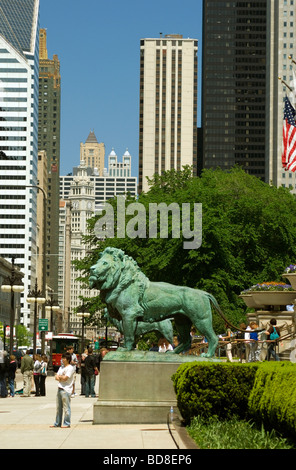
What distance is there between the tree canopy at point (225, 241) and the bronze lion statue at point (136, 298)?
2535 cm

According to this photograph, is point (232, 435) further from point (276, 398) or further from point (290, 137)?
point (290, 137)

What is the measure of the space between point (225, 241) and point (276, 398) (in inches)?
1356

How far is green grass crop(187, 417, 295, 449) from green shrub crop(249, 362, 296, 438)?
0.18 metres

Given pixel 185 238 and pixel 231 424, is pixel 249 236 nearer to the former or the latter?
pixel 185 238

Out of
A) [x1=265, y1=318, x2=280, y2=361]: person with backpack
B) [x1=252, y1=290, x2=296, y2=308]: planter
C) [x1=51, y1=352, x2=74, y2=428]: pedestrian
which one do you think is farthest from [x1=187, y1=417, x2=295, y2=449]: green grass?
[x1=252, y1=290, x2=296, y2=308]: planter

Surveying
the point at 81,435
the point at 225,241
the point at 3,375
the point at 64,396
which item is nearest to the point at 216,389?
the point at 81,435

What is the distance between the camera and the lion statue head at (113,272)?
19.7 metres

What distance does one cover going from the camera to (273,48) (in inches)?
7298

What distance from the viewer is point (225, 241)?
46969 mm

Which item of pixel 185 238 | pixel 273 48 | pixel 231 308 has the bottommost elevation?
pixel 231 308

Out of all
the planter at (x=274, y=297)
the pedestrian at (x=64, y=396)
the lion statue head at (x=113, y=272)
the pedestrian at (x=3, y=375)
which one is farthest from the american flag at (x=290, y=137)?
the pedestrian at (x=64, y=396)

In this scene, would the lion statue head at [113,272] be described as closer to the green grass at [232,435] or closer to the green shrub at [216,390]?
the green shrub at [216,390]

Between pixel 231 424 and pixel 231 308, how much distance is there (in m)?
32.7
